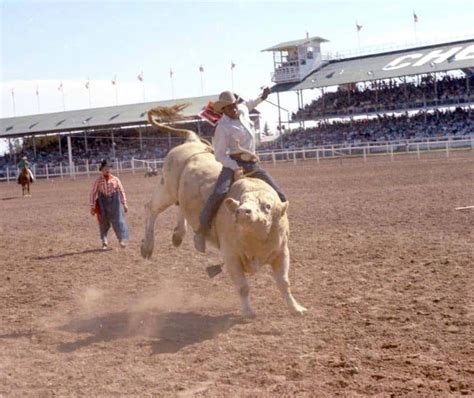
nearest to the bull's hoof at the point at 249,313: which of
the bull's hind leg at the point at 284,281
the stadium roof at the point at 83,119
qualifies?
the bull's hind leg at the point at 284,281

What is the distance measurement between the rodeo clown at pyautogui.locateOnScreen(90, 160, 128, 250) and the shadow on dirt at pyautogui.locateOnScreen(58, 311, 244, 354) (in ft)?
15.8

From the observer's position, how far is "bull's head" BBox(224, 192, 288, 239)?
6.17 meters

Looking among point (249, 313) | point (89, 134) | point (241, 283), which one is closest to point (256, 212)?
point (241, 283)

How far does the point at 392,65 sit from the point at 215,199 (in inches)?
1988

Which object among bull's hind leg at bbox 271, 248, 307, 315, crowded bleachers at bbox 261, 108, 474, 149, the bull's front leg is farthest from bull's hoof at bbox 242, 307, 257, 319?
crowded bleachers at bbox 261, 108, 474, 149

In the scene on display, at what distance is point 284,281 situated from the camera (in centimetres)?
683

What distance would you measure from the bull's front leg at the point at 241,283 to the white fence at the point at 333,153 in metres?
26.5

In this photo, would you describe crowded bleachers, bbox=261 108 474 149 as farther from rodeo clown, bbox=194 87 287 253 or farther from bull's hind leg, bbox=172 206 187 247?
rodeo clown, bbox=194 87 287 253

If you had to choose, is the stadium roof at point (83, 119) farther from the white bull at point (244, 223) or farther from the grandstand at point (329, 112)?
the white bull at point (244, 223)

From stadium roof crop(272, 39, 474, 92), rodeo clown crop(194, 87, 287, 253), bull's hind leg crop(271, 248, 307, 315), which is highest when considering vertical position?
stadium roof crop(272, 39, 474, 92)

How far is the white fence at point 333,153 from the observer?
36438mm

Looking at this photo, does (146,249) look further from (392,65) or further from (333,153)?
(392,65)

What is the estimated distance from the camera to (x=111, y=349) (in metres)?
5.93

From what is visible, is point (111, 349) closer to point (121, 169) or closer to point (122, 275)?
point (122, 275)
